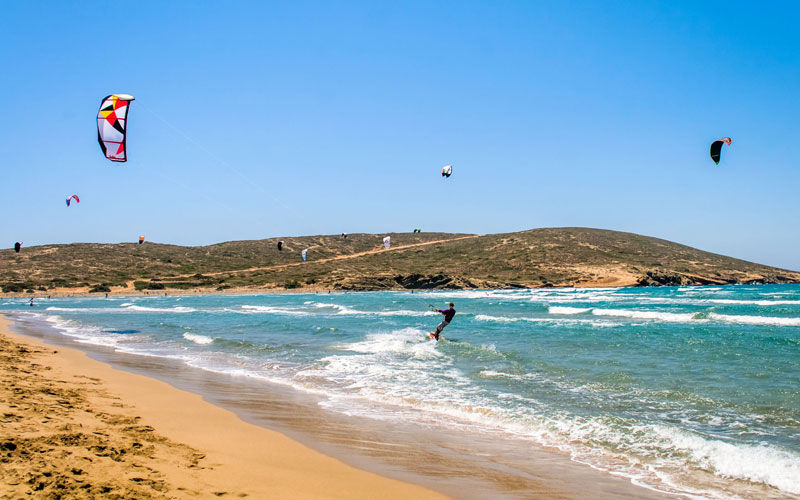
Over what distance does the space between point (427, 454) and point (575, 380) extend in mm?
5602

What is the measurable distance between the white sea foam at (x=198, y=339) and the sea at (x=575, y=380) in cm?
7

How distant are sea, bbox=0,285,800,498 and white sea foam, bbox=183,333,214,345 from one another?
0.24 feet

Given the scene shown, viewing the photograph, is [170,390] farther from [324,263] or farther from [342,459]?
[324,263]

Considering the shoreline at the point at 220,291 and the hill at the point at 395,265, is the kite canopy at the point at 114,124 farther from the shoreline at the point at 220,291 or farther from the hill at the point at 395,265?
the hill at the point at 395,265

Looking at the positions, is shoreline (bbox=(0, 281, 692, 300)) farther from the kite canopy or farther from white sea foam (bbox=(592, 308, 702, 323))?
the kite canopy

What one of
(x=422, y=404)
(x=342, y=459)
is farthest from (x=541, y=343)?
(x=342, y=459)

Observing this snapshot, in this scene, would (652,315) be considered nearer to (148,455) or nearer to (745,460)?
(745,460)

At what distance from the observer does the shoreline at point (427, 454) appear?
17.3 ft

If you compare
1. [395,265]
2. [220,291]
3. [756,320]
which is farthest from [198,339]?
[395,265]

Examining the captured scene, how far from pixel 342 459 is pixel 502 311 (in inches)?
1054

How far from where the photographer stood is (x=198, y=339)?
1908 centimetres

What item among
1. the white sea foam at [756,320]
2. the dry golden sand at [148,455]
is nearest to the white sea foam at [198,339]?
the dry golden sand at [148,455]

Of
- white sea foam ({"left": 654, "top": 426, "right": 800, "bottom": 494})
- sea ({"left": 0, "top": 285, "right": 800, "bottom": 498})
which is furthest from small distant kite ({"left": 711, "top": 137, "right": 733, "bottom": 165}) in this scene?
white sea foam ({"left": 654, "top": 426, "right": 800, "bottom": 494})

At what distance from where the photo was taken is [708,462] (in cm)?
611
